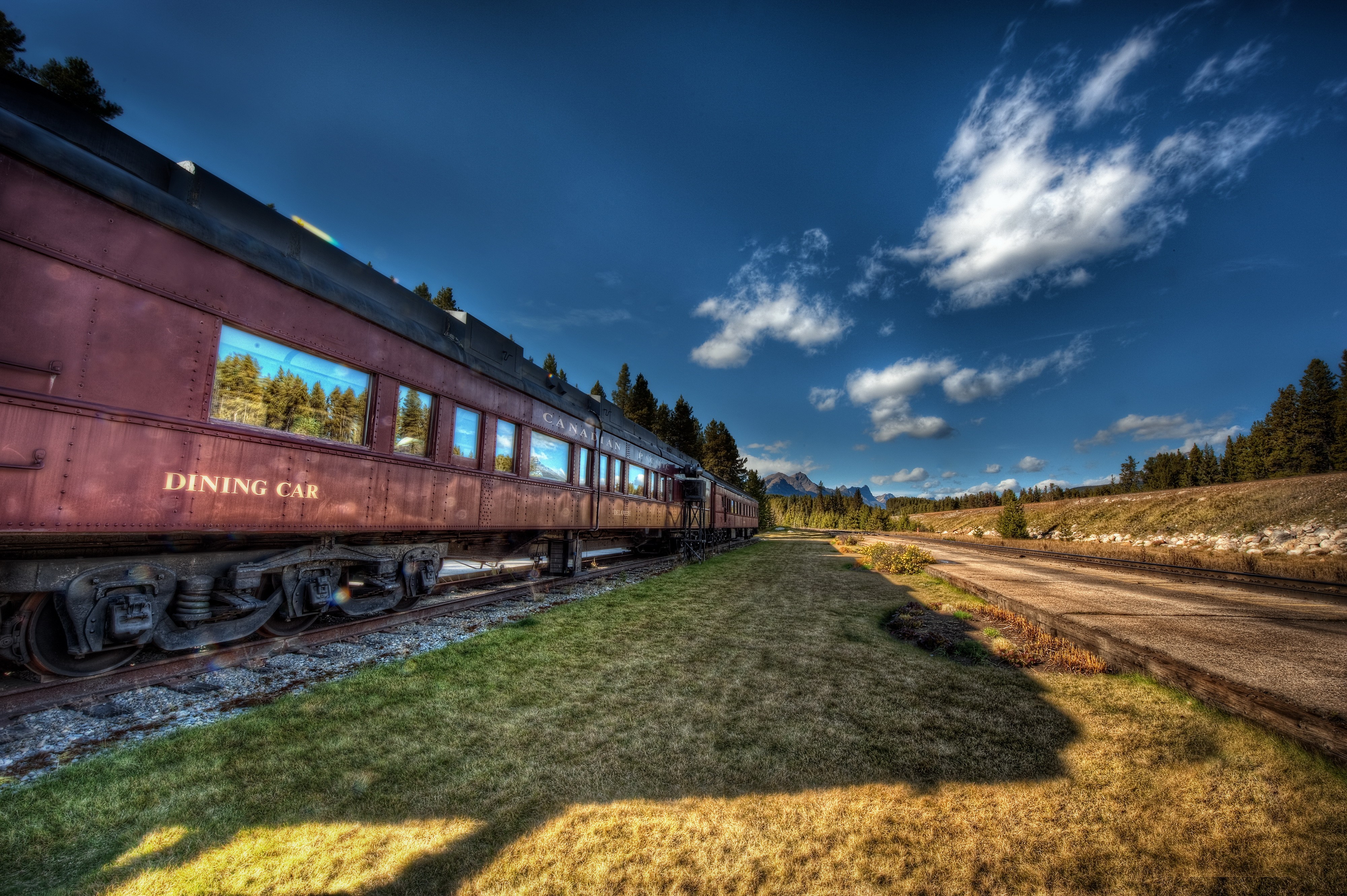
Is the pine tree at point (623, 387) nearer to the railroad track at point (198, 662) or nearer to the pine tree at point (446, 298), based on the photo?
the pine tree at point (446, 298)

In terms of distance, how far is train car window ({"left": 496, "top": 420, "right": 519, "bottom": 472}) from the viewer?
27.7ft

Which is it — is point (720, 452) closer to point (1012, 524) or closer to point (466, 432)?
point (1012, 524)

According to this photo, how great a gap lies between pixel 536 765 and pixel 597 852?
3.05 feet

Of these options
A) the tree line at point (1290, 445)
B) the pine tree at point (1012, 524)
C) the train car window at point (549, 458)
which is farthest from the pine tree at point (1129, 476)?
the train car window at point (549, 458)

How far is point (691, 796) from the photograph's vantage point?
9.12 ft

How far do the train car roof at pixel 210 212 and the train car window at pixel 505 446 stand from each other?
79 centimetres

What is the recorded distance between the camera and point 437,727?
11.7 ft

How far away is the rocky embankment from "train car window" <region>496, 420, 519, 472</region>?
3415 cm

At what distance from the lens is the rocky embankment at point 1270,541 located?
941 inches

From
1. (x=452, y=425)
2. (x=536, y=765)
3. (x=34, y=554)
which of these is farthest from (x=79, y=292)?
(x=536, y=765)

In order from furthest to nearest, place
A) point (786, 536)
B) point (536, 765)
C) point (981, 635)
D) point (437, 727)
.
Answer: point (786, 536) < point (981, 635) < point (437, 727) < point (536, 765)

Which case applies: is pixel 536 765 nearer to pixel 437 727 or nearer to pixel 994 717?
pixel 437 727

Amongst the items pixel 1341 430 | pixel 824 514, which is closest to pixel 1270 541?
pixel 1341 430

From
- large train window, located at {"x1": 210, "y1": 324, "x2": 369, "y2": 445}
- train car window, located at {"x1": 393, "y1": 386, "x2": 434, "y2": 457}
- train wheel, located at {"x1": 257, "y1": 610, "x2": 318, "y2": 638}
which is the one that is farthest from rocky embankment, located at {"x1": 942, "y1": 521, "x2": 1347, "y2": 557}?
train wheel, located at {"x1": 257, "y1": 610, "x2": 318, "y2": 638}
